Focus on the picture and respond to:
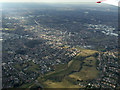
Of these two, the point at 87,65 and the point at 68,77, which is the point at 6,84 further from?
the point at 87,65

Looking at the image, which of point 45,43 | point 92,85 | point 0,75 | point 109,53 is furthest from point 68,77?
point 45,43

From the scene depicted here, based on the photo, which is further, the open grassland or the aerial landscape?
the aerial landscape

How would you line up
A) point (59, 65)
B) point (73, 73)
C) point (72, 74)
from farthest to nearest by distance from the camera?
point (59, 65) < point (73, 73) < point (72, 74)

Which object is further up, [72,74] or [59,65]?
[59,65]

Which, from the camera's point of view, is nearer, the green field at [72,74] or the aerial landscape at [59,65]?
the green field at [72,74]

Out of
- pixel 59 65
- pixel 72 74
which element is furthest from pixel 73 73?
pixel 59 65

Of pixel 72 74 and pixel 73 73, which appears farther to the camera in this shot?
pixel 73 73

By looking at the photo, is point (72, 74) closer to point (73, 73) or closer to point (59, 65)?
point (73, 73)

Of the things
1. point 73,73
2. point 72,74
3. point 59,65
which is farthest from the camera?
point 59,65

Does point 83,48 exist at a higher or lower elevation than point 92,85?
higher

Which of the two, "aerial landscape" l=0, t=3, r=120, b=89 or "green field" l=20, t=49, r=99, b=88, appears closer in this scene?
"green field" l=20, t=49, r=99, b=88

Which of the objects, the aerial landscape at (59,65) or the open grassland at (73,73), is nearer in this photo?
the open grassland at (73,73)
